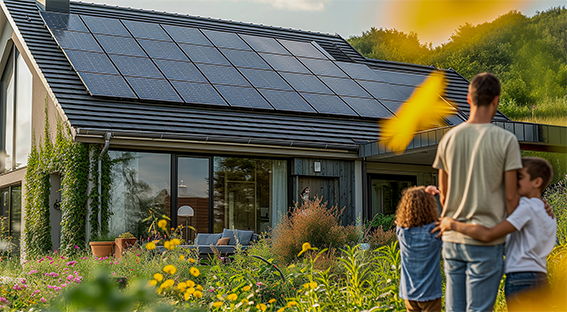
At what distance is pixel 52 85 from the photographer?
9.58 meters

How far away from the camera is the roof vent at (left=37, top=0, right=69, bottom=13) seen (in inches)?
497

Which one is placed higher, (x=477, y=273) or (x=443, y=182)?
(x=443, y=182)

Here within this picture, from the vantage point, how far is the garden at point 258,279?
3.30m

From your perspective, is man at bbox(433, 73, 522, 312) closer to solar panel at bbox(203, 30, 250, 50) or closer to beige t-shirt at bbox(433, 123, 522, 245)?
beige t-shirt at bbox(433, 123, 522, 245)

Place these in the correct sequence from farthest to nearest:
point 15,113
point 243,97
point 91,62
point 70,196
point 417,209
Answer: point 15,113
point 243,97
point 91,62
point 70,196
point 417,209

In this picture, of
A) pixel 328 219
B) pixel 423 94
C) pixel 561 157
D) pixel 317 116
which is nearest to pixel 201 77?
pixel 317 116

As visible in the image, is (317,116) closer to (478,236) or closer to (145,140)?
(145,140)

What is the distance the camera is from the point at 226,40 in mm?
13219

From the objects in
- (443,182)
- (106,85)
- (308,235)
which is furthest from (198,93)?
(443,182)

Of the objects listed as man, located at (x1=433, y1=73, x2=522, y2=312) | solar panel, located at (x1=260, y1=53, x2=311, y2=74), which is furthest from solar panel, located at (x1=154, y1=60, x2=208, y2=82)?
man, located at (x1=433, y1=73, x2=522, y2=312)

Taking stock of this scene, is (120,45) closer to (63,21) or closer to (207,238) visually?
(63,21)

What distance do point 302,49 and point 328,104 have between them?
3.08m

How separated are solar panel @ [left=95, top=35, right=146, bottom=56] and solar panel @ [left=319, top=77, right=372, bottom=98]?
418 cm

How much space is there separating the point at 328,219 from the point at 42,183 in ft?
19.2
